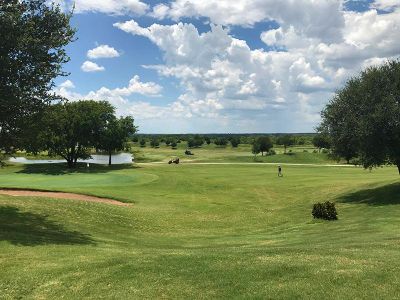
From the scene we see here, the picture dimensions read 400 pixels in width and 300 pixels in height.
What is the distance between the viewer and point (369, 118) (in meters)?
34.1

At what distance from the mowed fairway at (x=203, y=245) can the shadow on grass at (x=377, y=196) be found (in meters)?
0.10

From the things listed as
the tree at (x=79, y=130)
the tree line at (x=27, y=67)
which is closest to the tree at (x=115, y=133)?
the tree at (x=79, y=130)

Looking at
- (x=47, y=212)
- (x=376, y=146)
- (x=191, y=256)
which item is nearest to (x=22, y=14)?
(x=47, y=212)

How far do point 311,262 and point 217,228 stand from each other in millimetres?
15511

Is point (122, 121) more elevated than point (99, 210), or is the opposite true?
point (122, 121)

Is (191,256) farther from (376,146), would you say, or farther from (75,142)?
(75,142)

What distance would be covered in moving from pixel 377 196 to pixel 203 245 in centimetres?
2024

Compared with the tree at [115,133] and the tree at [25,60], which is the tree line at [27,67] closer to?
the tree at [25,60]

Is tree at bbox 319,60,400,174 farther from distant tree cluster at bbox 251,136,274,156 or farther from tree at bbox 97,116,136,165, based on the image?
distant tree cluster at bbox 251,136,274,156

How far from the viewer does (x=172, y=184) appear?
48312 millimetres

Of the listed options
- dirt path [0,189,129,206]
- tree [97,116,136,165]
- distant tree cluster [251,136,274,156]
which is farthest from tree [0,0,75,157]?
distant tree cluster [251,136,274,156]

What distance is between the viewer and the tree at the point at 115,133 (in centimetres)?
7875

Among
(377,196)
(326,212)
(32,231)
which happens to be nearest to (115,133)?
(377,196)

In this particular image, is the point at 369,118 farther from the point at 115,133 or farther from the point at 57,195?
the point at 115,133
